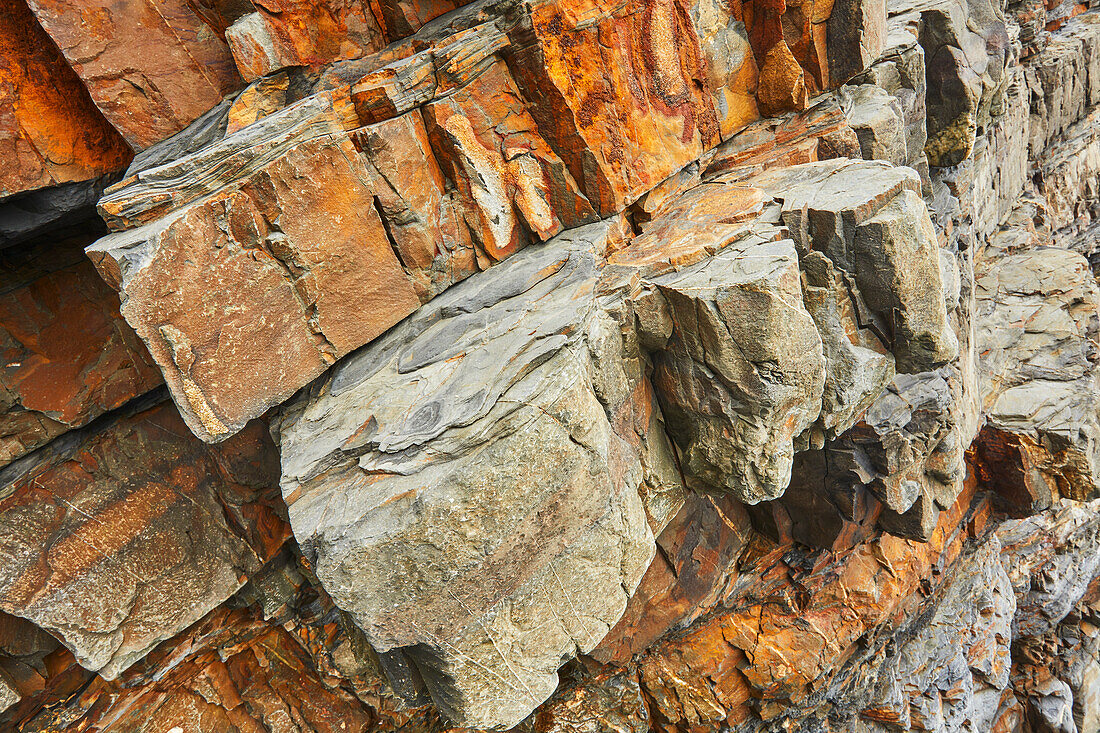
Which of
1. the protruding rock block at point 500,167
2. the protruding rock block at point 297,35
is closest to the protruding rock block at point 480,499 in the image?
the protruding rock block at point 500,167

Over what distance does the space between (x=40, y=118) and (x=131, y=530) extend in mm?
→ 3611

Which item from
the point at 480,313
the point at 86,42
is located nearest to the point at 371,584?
the point at 480,313

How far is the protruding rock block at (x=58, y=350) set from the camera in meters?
5.64

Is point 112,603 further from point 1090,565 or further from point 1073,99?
point 1073,99

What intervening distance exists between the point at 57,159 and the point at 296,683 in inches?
223


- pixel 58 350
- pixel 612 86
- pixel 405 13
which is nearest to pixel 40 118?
pixel 58 350

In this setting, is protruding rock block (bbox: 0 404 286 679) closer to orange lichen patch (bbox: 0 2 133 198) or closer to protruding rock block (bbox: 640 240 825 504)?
orange lichen patch (bbox: 0 2 133 198)

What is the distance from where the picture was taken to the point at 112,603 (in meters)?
5.75

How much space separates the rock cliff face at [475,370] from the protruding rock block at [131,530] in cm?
3

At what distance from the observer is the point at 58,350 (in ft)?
19.2

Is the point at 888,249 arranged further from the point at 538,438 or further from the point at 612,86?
the point at 538,438

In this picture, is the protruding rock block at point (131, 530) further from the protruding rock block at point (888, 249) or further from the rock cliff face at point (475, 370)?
the protruding rock block at point (888, 249)

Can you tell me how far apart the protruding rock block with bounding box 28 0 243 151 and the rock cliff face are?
2 cm

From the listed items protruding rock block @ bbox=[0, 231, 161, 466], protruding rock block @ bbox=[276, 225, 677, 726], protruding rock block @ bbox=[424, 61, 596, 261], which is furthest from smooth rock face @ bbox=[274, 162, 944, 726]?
protruding rock block @ bbox=[0, 231, 161, 466]
